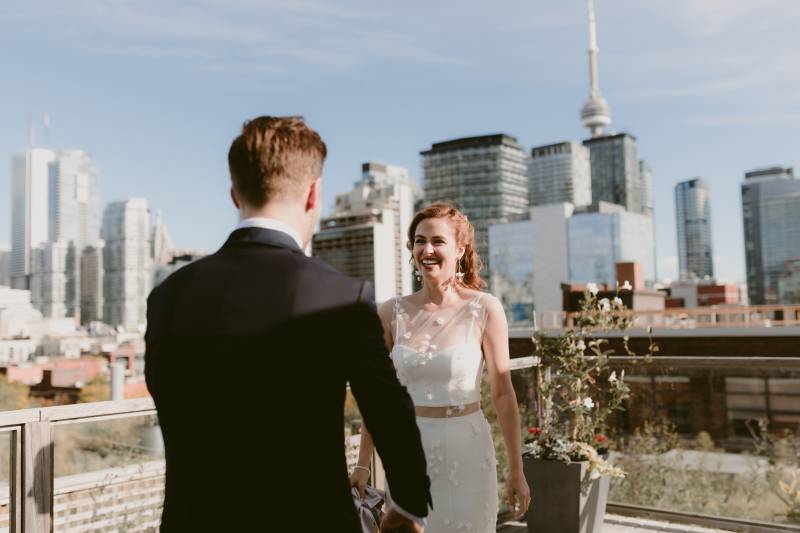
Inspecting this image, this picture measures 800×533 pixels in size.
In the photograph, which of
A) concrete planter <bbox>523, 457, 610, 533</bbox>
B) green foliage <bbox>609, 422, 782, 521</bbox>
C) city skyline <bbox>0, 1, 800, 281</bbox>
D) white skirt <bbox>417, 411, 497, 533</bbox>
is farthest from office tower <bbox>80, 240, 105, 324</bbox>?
white skirt <bbox>417, 411, 497, 533</bbox>

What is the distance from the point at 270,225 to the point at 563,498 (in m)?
3.79

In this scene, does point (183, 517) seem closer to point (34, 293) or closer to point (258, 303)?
point (258, 303)

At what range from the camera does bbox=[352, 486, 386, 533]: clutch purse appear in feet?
4.78

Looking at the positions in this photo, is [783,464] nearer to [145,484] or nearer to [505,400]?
[505,400]

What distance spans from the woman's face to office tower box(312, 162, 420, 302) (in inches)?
5219

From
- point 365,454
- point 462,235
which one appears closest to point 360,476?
point 365,454

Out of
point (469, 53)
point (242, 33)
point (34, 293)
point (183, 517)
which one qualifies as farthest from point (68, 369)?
point (34, 293)

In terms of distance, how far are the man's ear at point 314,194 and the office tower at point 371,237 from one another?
134080 mm

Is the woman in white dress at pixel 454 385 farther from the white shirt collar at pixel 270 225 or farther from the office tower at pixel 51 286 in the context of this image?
the office tower at pixel 51 286

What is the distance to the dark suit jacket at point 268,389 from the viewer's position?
1.21m

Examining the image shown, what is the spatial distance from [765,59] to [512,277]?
53.8 m

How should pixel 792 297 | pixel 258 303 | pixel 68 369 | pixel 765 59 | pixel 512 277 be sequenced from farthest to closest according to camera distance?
pixel 792 297 < pixel 512 277 < pixel 765 59 < pixel 68 369 < pixel 258 303

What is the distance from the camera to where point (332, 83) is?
129125 millimetres

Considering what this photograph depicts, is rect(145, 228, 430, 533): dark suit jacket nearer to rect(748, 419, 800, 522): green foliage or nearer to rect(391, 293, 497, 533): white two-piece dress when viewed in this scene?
rect(391, 293, 497, 533): white two-piece dress
